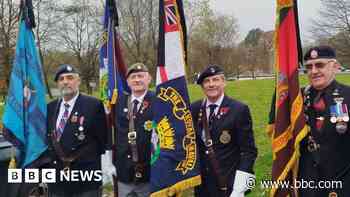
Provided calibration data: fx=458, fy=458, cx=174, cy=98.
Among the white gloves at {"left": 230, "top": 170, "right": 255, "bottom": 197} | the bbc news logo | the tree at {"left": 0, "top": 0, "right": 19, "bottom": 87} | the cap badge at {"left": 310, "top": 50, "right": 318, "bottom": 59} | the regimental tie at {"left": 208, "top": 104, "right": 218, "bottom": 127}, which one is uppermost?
the tree at {"left": 0, "top": 0, "right": 19, "bottom": 87}

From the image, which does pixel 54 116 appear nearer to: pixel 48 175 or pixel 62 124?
pixel 62 124

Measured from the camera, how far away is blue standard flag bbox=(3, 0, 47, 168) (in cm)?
494

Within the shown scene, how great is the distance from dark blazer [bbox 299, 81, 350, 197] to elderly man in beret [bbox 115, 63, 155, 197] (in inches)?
61.8

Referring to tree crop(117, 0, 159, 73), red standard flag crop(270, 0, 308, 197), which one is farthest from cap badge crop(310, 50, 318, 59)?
tree crop(117, 0, 159, 73)

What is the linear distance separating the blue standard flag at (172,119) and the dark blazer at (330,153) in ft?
3.37

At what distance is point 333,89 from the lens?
12.5 ft

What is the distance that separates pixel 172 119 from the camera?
423cm

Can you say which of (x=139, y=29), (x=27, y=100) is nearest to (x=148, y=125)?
(x=27, y=100)

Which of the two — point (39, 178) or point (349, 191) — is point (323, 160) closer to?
point (349, 191)

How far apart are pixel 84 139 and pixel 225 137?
5.08 feet

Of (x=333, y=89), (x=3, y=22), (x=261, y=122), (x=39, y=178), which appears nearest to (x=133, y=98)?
(x=39, y=178)

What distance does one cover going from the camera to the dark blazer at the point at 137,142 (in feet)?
14.9

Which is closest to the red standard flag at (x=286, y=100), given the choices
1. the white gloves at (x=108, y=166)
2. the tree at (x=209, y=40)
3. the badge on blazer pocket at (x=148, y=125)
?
the badge on blazer pocket at (x=148, y=125)

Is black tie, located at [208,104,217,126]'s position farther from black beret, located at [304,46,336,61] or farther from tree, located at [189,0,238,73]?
A: tree, located at [189,0,238,73]
